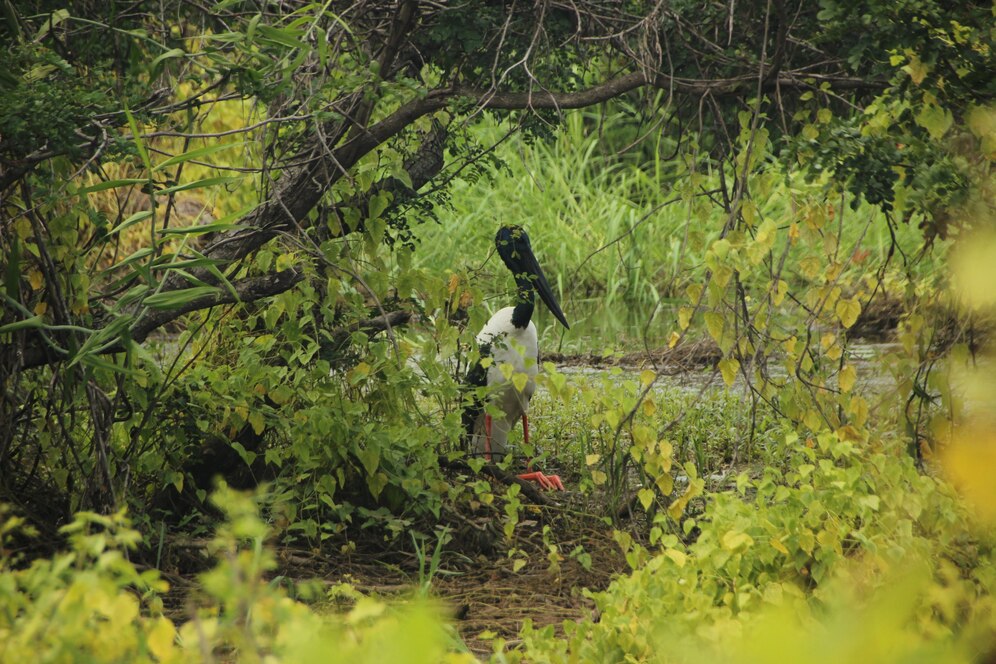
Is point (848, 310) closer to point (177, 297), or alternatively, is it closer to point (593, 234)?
point (177, 297)

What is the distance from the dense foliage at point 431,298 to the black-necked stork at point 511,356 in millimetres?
224

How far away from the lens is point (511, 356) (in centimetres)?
513

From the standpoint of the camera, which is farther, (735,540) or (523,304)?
(523,304)

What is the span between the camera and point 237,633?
1332 millimetres

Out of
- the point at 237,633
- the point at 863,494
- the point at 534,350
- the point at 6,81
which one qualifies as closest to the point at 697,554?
the point at 863,494

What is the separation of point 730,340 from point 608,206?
25.0 ft

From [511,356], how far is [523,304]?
0.23m

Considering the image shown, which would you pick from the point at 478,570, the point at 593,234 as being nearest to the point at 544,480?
the point at 478,570

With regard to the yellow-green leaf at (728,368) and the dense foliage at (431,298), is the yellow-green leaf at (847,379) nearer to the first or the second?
the dense foliage at (431,298)

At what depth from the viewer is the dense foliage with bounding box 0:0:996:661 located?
2.72 metres

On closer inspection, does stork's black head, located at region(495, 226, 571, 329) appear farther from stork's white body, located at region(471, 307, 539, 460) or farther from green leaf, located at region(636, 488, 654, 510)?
green leaf, located at region(636, 488, 654, 510)

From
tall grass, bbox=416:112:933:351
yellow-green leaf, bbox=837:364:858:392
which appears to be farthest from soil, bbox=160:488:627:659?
tall grass, bbox=416:112:933:351

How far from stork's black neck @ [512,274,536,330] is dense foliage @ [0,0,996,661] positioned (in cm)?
42

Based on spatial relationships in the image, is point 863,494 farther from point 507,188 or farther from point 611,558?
point 507,188
